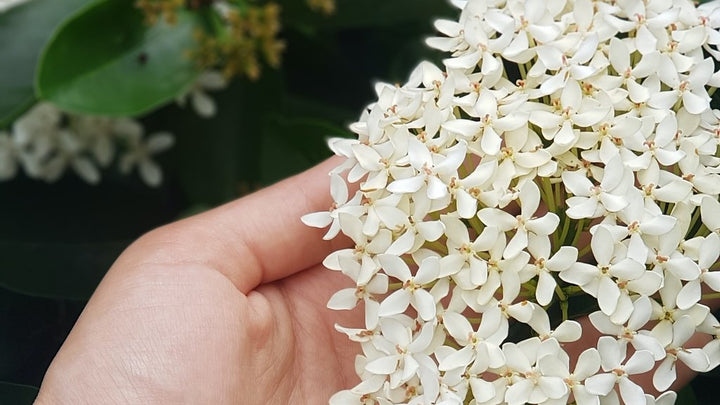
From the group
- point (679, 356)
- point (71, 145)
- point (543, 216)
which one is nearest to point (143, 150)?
point (71, 145)

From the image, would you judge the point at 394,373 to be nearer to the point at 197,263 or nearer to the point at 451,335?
the point at 451,335

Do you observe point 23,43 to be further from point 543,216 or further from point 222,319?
point 543,216

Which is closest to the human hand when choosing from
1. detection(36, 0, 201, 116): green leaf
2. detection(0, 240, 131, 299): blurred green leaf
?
detection(0, 240, 131, 299): blurred green leaf

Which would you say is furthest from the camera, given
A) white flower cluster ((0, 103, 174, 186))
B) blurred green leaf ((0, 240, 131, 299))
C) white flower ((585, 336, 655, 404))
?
white flower cluster ((0, 103, 174, 186))

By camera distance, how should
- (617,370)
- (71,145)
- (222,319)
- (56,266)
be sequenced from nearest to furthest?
(617,370) < (222,319) < (56,266) < (71,145)

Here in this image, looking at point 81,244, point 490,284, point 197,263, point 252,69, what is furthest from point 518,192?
point 81,244

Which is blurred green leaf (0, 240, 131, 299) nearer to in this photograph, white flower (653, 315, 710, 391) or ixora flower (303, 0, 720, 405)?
ixora flower (303, 0, 720, 405)

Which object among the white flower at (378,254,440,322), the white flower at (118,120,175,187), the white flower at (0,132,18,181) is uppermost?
the white flower at (378,254,440,322)
